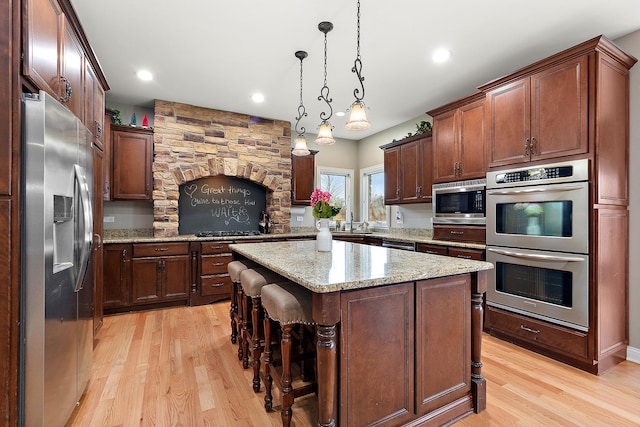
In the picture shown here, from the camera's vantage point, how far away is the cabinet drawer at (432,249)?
3522 millimetres

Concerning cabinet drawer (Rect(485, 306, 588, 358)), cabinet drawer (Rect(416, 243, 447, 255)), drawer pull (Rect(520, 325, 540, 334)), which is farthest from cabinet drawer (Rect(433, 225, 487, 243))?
drawer pull (Rect(520, 325, 540, 334))

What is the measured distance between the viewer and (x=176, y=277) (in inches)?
156

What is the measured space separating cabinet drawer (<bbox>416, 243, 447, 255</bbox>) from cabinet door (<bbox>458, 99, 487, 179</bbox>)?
85cm

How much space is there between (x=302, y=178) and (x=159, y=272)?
2625 millimetres

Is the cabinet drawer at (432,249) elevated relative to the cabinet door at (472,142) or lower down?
lower down

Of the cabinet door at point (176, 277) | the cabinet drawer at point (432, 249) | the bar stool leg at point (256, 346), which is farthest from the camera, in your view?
the cabinet door at point (176, 277)

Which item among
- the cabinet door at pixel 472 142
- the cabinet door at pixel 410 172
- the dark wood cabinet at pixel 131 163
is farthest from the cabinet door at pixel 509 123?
the dark wood cabinet at pixel 131 163

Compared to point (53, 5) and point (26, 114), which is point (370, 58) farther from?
point (26, 114)

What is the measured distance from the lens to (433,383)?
1.75m

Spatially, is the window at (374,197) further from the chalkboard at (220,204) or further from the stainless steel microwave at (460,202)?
the chalkboard at (220,204)

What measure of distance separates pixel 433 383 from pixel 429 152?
3137mm

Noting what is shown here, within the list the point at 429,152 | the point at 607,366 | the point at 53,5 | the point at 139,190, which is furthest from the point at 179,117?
the point at 607,366

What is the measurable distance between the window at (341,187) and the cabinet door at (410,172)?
163cm

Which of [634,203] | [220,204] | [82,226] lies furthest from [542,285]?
[220,204]
